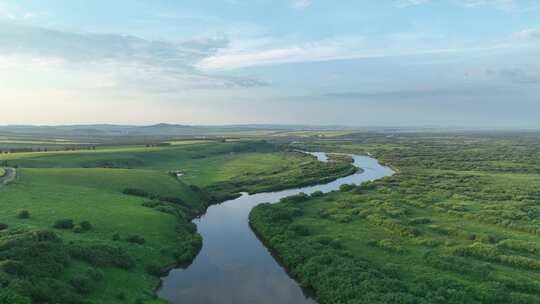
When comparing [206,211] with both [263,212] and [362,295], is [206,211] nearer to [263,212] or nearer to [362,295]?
[263,212]

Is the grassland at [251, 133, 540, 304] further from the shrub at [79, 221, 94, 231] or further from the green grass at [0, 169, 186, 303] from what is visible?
the shrub at [79, 221, 94, 231]

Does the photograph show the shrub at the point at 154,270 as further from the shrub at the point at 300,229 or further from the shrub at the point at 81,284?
the shrub at the point at 300,229

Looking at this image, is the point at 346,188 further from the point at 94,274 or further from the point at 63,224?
the point at 94,274

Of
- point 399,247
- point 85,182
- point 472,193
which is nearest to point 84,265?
point 399,247

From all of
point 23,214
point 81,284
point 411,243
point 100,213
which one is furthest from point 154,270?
point 411,243

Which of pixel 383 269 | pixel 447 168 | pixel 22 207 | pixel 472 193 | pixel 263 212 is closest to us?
pixel 383 269

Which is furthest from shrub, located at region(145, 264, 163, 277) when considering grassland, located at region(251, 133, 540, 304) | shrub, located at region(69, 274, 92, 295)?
grassland, located at region(251, 133, 540, 304)
